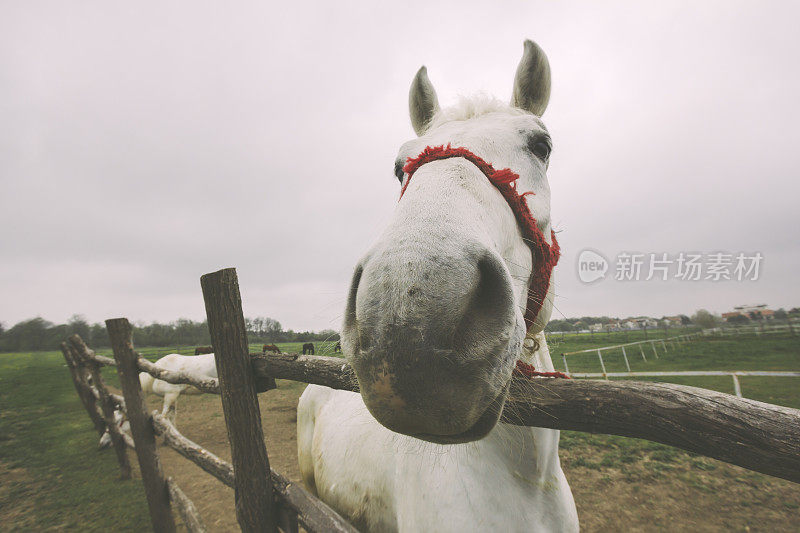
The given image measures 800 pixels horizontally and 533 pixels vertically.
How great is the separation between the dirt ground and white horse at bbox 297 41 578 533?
447cm

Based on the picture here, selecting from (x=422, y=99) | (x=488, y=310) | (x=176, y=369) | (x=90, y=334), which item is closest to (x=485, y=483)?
(x=488, y=310)

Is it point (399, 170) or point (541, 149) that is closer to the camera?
point (541, 149)

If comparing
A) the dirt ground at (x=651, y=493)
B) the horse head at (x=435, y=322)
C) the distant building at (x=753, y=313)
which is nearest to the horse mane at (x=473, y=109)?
the horse head at (x=435, y=322)

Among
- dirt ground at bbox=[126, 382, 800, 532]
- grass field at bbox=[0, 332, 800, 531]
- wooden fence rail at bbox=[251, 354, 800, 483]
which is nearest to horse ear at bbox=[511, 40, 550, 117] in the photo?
grass field at bbox=[0, 332, 800, 531]

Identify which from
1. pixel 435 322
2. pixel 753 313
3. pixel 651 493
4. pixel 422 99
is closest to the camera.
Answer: pixel 435 322

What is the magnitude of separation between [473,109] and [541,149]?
52 cm

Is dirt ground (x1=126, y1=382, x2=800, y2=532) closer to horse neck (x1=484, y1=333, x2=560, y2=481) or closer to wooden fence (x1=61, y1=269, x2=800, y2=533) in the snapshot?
wooden fence (x1=61, y1=269, x2=800, y2=533)

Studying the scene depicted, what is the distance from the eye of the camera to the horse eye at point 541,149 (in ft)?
6.14

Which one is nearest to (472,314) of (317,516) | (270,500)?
(317,516)

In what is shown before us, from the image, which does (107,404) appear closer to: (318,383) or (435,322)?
(318,383)

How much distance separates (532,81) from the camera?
231cm

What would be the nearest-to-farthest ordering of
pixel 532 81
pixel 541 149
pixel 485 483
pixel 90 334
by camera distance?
pixel 485 483 → pixel 541 149 → pixel 532 81 → pixel 90 334

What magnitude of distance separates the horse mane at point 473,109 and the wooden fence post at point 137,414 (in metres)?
3.89

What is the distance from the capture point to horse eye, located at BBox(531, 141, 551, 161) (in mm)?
1871
